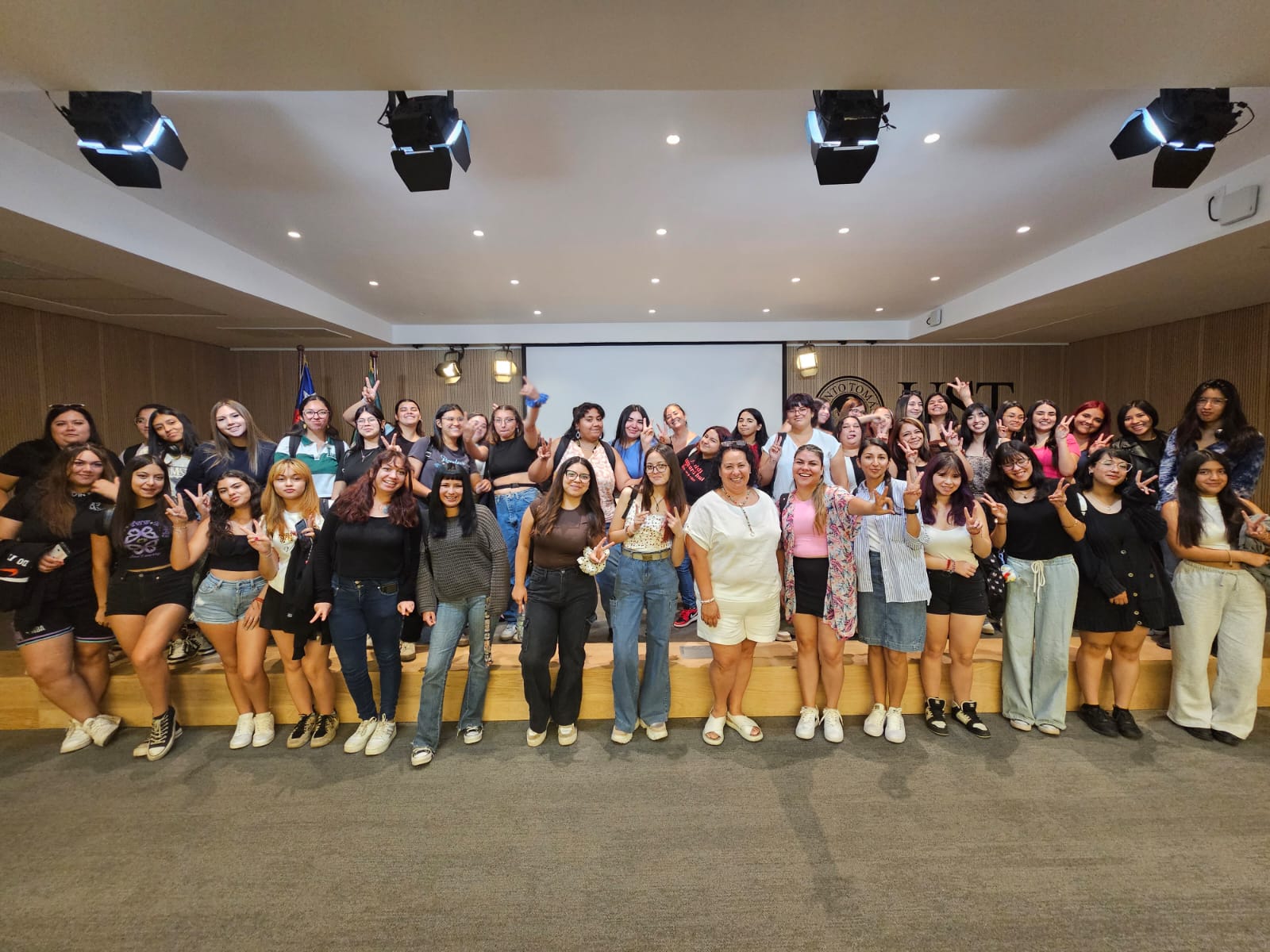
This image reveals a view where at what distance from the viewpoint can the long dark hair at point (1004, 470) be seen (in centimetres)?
266

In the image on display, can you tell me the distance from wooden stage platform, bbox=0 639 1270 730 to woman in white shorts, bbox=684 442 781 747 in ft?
1.30

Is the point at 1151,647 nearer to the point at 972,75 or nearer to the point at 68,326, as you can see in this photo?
the point at 972,75

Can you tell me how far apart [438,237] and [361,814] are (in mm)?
4530

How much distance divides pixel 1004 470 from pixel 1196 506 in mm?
1049

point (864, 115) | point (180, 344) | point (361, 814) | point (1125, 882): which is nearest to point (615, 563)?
point (361, 814)

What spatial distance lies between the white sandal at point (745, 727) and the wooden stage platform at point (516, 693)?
164 millimetres

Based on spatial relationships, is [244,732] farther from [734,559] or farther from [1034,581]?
[1034,581]

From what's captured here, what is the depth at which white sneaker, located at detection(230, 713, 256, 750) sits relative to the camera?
272 centimetres

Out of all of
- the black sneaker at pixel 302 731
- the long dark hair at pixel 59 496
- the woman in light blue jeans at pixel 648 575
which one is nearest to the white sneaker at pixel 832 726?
the woman in light blue jeans at pixel 648 575

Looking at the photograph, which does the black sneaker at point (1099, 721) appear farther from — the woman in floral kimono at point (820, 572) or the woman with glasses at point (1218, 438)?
the woman in floral kimono at point (820, 572)

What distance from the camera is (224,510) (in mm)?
2660

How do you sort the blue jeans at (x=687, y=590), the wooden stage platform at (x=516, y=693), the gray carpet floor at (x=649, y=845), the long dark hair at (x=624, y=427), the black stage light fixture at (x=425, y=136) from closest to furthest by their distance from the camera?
the gray carpet floor at (x=649, y=845), the black stage light fixture at (x=425, y=136), the wooden stage platform at (x=516, y=693), the long dark hair at (x=624, y=427), the blue jeans at (x=687, y=590)

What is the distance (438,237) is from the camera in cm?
468

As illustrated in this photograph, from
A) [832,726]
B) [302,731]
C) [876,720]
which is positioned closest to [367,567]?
[302,731]
